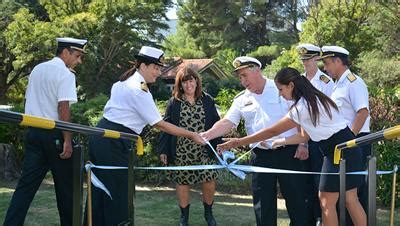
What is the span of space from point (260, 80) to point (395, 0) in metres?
26.4

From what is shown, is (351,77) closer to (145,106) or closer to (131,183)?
(145,106)

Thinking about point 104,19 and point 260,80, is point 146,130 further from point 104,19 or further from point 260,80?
point 104,19

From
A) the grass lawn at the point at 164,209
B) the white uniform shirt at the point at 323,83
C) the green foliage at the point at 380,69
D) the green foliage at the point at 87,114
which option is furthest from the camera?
the green foliage at the point at 380,69

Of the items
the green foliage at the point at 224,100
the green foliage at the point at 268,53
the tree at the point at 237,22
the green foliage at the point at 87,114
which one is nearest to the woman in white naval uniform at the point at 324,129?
the green foliage at the point at 224,100

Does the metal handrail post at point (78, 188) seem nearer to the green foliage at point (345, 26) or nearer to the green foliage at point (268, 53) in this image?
the green foliage at point (345, 26)

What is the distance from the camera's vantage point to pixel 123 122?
4602 millimetres

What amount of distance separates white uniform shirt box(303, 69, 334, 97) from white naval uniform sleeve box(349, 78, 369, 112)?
42 centimetres

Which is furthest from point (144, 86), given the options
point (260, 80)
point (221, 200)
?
point (221, 200)

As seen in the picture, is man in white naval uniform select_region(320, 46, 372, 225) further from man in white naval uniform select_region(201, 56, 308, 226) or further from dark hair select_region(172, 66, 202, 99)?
dark hair select_region(172, 66, 202, 99)

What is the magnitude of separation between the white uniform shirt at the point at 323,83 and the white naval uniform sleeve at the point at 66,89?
230cm

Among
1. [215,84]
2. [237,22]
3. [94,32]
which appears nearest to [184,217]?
[94,32]

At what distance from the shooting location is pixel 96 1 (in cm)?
2712

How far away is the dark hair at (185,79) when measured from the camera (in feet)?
19.2

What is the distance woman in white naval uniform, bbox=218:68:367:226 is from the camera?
424 centimetres
